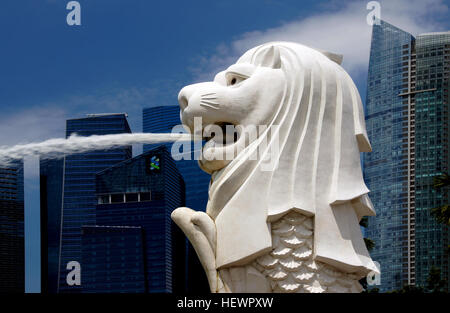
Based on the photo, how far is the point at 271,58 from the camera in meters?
14.8

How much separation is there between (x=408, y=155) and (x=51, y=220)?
20887 millimetres

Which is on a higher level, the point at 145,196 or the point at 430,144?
the point at 430,144

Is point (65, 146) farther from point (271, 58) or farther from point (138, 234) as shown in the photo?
point (138, 234)

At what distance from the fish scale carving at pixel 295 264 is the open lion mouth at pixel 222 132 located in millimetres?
1547

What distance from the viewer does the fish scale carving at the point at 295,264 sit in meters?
13.8

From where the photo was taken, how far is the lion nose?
14750 millimetres

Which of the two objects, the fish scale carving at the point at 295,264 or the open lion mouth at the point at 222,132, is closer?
the fish scale carving at the point at 295,264

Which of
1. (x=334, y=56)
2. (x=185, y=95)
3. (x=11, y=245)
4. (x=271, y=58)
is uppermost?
(x=334, y=56)

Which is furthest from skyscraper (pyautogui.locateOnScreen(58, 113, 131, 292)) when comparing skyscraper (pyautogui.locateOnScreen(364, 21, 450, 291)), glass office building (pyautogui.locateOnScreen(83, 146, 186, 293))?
skyscraper (pyautogui.locateOnScreen(364, 21, 450, 291))

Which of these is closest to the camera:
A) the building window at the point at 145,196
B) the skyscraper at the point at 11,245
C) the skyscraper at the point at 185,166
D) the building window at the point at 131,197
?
the skyscraper at the point at 11,245

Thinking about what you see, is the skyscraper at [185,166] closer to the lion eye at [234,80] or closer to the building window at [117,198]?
the building window at [117,198]

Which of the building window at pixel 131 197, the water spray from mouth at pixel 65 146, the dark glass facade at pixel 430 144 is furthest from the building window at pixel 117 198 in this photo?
the water spray from mouth at pixel 65 146

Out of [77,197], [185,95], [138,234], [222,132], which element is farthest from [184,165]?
[222,132]

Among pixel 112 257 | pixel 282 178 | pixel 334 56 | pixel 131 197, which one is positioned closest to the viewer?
pixel 282 178
